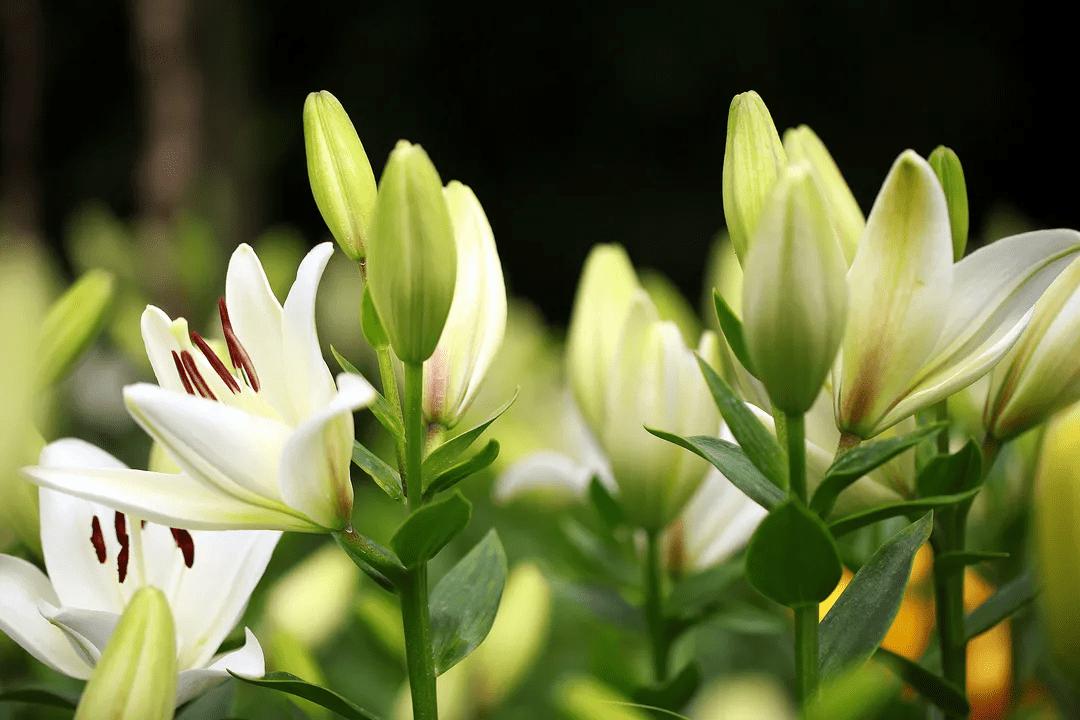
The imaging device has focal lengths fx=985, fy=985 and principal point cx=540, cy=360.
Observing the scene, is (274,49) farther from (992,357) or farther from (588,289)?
(992,357)

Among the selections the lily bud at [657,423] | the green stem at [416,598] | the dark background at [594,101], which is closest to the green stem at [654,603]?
the lily bud at [657,423]

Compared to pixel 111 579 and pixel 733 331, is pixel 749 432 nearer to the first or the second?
pixel 733 331

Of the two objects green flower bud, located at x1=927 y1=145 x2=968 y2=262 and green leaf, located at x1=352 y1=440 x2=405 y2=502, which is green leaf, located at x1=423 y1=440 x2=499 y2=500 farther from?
green flower bud, located at x1=927 y1=145 x2=968 y2=262

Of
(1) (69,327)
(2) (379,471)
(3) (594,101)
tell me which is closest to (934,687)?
(2) (379,471)

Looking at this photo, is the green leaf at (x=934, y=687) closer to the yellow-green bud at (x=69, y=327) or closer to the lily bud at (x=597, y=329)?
the lily bud at (x=597, y=329)

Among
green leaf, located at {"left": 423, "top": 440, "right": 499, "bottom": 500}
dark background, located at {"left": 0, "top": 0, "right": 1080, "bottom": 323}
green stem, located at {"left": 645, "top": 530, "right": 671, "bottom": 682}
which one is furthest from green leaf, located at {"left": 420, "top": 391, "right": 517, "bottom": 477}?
dark background, located at {"left": 0, "top": 0, "right": 1080, "bottom": 323}
